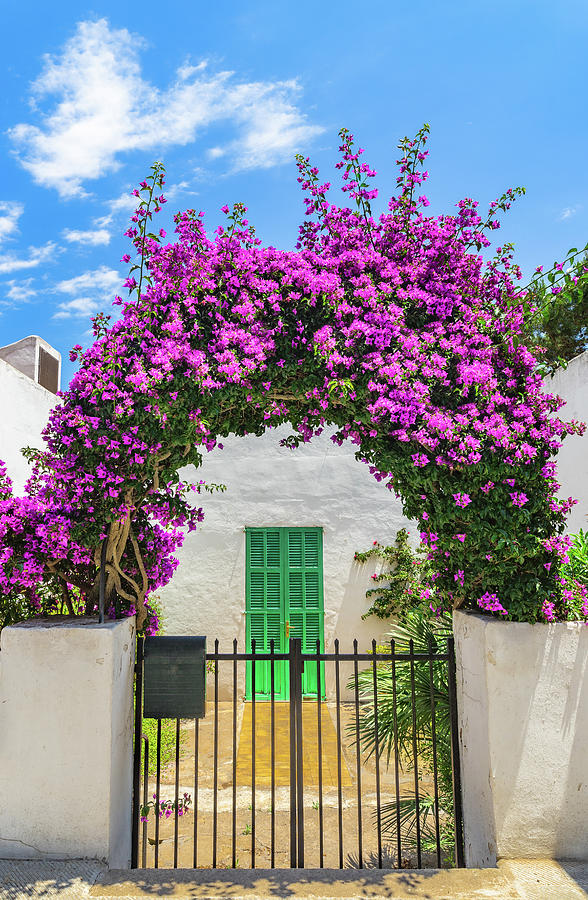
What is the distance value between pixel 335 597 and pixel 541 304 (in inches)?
265

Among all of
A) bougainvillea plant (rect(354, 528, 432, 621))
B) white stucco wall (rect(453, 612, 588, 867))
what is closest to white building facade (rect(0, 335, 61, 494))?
bougainvillea plant (rect(354, 528, 432, 621))

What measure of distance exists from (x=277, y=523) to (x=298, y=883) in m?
6.61

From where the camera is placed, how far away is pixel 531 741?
11.6 feet

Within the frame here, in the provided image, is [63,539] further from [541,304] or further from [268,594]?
[268,594]

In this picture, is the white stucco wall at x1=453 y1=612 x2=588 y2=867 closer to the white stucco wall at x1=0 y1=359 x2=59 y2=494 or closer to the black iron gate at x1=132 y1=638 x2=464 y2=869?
the black iron gate at x1=132 y1=638 x2=464 y2=869

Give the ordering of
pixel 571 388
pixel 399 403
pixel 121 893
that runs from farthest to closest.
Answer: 1. pixel 571 388
2. pixel 399 403
3. pixel 121 893

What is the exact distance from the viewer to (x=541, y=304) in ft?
12.5

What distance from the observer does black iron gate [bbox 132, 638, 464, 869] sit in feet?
12.6

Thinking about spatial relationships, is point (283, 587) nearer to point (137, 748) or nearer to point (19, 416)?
point (19, 416)

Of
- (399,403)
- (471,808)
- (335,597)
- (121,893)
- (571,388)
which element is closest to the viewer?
(121,893)

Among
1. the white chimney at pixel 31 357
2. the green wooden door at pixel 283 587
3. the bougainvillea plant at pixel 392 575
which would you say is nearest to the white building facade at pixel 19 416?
the white chimney at pixel 31 357

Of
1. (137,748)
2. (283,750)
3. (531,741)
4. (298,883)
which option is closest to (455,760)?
(531,741)

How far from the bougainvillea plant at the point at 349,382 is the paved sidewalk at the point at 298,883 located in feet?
4.28

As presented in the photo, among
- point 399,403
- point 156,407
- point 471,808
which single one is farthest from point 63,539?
point 471,808
